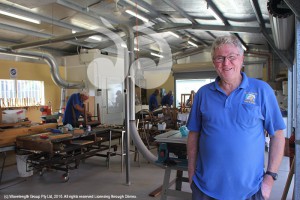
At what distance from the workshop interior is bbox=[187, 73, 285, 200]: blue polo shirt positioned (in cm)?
17

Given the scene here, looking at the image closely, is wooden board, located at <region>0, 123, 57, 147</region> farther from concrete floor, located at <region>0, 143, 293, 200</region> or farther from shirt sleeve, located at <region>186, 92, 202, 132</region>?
shirt sleeve, located at <region>186, 92, 202, 132</region>

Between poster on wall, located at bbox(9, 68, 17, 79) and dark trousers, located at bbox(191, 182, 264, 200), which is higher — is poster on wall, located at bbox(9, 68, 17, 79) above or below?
above

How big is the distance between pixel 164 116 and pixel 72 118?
2256mm

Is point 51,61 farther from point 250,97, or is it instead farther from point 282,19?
point 250,97

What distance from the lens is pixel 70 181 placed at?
363 centimetres

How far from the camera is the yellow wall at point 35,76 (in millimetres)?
6082

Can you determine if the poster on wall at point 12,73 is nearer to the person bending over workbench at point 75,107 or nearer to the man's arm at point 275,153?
the person bending over workbench at point 75,107

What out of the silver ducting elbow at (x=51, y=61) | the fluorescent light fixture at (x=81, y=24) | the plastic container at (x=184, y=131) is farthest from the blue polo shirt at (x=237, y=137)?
the silver ducting elbow at (x=51, y=61)

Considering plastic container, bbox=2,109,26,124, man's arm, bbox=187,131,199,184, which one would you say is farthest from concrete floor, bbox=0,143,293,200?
man's arm, bbox=187,131,199,184

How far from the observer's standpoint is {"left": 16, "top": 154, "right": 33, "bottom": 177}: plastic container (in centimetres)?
360

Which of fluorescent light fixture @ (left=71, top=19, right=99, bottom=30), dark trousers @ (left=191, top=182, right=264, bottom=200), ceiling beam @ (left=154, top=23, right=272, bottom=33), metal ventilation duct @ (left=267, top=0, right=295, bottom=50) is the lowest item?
dark trousers @ (left=191, top=182, right=264, bottom=200)

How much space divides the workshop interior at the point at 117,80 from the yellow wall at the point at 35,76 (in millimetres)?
27

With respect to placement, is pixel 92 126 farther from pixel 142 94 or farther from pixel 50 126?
pixel 142 94

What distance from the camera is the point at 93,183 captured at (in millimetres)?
3533
